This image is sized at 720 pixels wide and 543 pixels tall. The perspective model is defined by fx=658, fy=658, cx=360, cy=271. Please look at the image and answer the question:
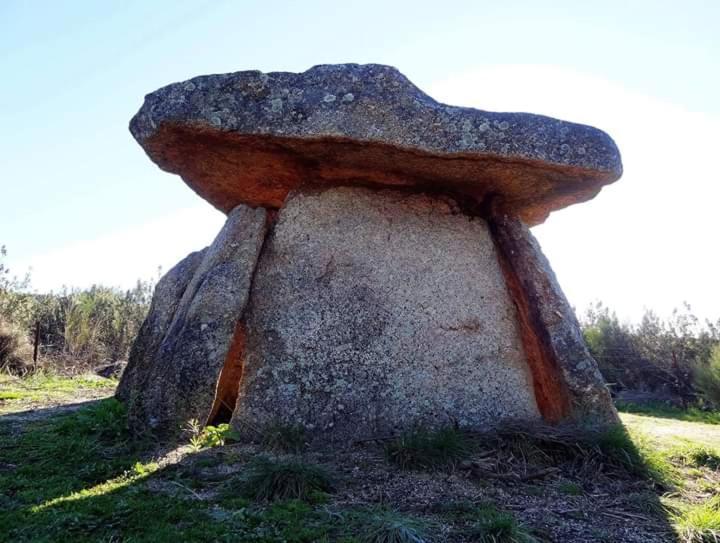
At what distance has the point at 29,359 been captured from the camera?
1176cm

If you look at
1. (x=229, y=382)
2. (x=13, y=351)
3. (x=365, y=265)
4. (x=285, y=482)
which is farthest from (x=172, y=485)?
(x=13, y=351)

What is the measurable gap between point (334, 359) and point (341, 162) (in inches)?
70.1

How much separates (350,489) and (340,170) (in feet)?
10.3

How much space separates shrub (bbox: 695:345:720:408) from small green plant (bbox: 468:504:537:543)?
9741 mm

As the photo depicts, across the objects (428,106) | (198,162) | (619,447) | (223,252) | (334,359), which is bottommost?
(619,447)

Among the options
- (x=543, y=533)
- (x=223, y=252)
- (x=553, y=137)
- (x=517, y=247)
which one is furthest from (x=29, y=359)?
(x=543, y=533)

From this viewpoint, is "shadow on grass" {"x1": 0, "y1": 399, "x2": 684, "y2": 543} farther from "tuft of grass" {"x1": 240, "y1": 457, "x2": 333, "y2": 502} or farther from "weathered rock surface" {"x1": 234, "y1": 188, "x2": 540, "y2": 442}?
"weathered rock surface" {"x1": 234, "y1": 188, "x2": 540, "y2": 442}

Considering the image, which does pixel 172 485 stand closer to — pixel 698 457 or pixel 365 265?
pixel 365 265

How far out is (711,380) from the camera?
1159 centimetres

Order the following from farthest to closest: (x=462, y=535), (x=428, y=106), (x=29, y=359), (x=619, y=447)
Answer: (x=29, y=359) → (x=428, y=106) → (x=619, y=447) → (x=462, y=535)

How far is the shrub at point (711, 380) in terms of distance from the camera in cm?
1146

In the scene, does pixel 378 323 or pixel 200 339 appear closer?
pixel 200 339

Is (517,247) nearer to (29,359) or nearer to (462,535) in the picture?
(462,535)

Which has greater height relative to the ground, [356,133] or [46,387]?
[356,133]
